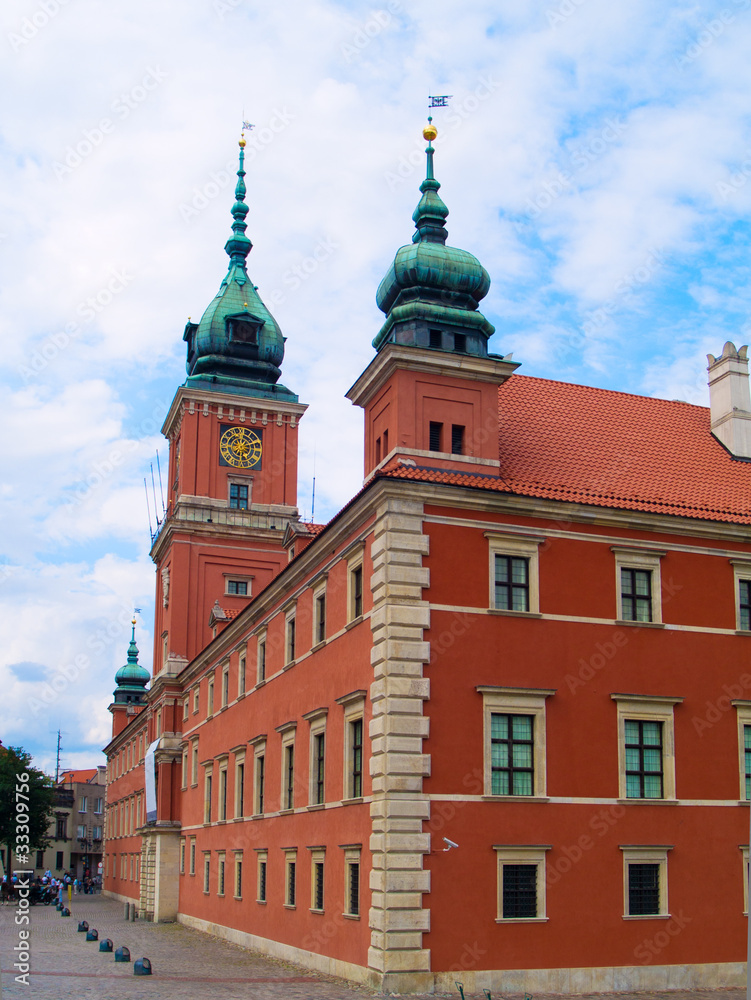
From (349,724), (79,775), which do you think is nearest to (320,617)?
(349,724)

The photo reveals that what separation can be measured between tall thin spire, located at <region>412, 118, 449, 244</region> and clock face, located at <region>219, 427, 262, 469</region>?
85.0 ft

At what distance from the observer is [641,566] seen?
2405 cm

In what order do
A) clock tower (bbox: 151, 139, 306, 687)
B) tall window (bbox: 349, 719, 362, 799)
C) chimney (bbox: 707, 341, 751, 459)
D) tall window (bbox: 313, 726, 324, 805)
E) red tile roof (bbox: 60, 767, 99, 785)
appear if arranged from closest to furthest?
1. tall window (bbox: 349, 719, 362, 799)
2. tall window (bbox: 313, 726, 324, 805)
3. chimney (bbox: 707, 341, 751, 459)
4. clock tower (bbox: 151, 139, 306, 687)
5. red tile roof (bbox: 60, 767, 99, 785)

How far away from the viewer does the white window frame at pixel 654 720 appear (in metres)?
22.7

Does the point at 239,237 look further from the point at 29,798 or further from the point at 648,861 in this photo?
the point at 648,861

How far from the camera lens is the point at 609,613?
23422mm

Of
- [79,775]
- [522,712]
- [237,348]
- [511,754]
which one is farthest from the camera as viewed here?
[79,775]

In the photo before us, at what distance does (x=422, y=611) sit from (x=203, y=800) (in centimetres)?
2175

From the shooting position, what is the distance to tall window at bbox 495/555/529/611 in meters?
22.8

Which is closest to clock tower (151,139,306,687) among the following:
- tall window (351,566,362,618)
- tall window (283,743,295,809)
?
tall window (283,743,295,809)

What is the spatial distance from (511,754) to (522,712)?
0.83 meters

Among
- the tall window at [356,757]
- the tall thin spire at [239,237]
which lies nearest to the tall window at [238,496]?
the tall thin spire at [239,237]

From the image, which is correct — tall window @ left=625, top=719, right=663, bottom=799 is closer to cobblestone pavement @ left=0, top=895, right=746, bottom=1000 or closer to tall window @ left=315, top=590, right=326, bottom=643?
cobblestone pavement @ left=0, top=895, right=746, bottom=1000

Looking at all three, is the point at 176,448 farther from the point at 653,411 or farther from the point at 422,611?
the point at 422,611
